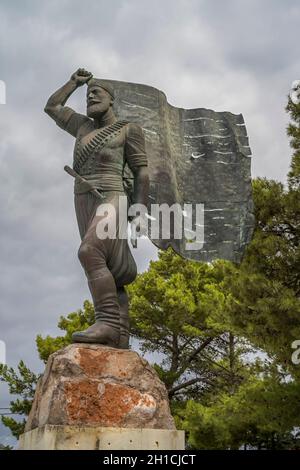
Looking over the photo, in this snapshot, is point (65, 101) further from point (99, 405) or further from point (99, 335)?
point (99, 405)

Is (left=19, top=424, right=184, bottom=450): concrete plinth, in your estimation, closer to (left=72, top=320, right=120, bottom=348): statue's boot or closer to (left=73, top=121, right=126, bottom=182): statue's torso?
(left=72, top=320, right=120, bottom=348): statue's boot

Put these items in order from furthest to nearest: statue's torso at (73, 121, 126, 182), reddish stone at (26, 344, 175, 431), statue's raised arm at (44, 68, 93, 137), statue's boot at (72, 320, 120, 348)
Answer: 1. statue's raised arm at (44, 68, 93, 137)
2. statue's torso at (73, 121, 126, 182)
3. statue's boot at (72, 320, 120, 348)
4. reddish stone at (26, 344, 175, 431)

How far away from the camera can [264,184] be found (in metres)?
10.8

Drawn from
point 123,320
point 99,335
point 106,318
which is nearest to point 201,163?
point 123,320

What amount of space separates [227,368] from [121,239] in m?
13.1

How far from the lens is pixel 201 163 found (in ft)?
20.5

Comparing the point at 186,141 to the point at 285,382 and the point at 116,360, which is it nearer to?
the point at 116,360

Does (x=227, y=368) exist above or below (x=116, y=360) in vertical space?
above

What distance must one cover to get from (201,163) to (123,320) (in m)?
1.98

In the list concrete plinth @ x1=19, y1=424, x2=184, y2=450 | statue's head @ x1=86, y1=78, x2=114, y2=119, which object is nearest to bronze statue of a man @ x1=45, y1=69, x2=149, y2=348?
statue's head @ x1=86, y1=78, x2=114, y2=119

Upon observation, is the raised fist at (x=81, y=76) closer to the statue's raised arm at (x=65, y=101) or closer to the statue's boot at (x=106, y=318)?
the statue's raised arm at (x=65, y=101)

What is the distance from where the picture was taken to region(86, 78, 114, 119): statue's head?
557 cm

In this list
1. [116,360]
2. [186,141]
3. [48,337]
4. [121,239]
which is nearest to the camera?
[116,360]

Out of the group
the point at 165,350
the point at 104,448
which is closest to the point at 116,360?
the point at 104,448
